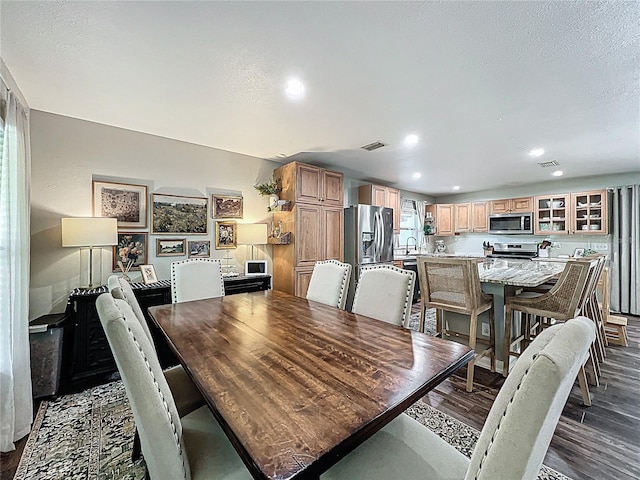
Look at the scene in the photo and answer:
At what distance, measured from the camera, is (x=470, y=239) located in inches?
270

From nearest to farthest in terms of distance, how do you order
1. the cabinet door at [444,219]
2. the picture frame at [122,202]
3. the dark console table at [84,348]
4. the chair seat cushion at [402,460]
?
the chair seat cushion at [402,460] < the dark console table at [84,348] < the picture frame at [122,202] < the cabinet door at [444,219]

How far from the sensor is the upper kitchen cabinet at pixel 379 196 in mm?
5277

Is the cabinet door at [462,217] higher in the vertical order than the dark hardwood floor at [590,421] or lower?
higher

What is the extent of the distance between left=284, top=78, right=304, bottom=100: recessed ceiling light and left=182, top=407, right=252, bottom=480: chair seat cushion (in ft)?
7.13

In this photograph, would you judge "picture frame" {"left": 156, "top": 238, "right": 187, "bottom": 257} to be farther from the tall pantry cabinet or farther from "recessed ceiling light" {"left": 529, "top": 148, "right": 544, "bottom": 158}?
"recessed ceiling light" {"left": 529, "top": 148, "right": 544, "bottom": 158}

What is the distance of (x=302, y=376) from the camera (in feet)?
3.48

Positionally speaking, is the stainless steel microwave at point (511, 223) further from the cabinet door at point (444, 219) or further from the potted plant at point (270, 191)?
the potted plant at point (270, 191)

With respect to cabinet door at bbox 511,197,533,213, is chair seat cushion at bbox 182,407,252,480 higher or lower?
lower

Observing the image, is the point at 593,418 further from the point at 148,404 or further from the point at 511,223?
the point at 511,223

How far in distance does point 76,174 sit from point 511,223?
7199mm

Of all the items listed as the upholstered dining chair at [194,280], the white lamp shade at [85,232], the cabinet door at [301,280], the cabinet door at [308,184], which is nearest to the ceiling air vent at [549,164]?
the cabinet door at [308,184]

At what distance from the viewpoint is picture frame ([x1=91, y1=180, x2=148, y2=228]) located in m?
2.89

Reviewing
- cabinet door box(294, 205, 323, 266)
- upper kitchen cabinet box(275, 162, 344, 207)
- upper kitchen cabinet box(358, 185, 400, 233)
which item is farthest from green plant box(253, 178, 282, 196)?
upper kitchen cabinet box(358, 185, 400, 233)

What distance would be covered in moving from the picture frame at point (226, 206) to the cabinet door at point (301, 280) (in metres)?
1.13
